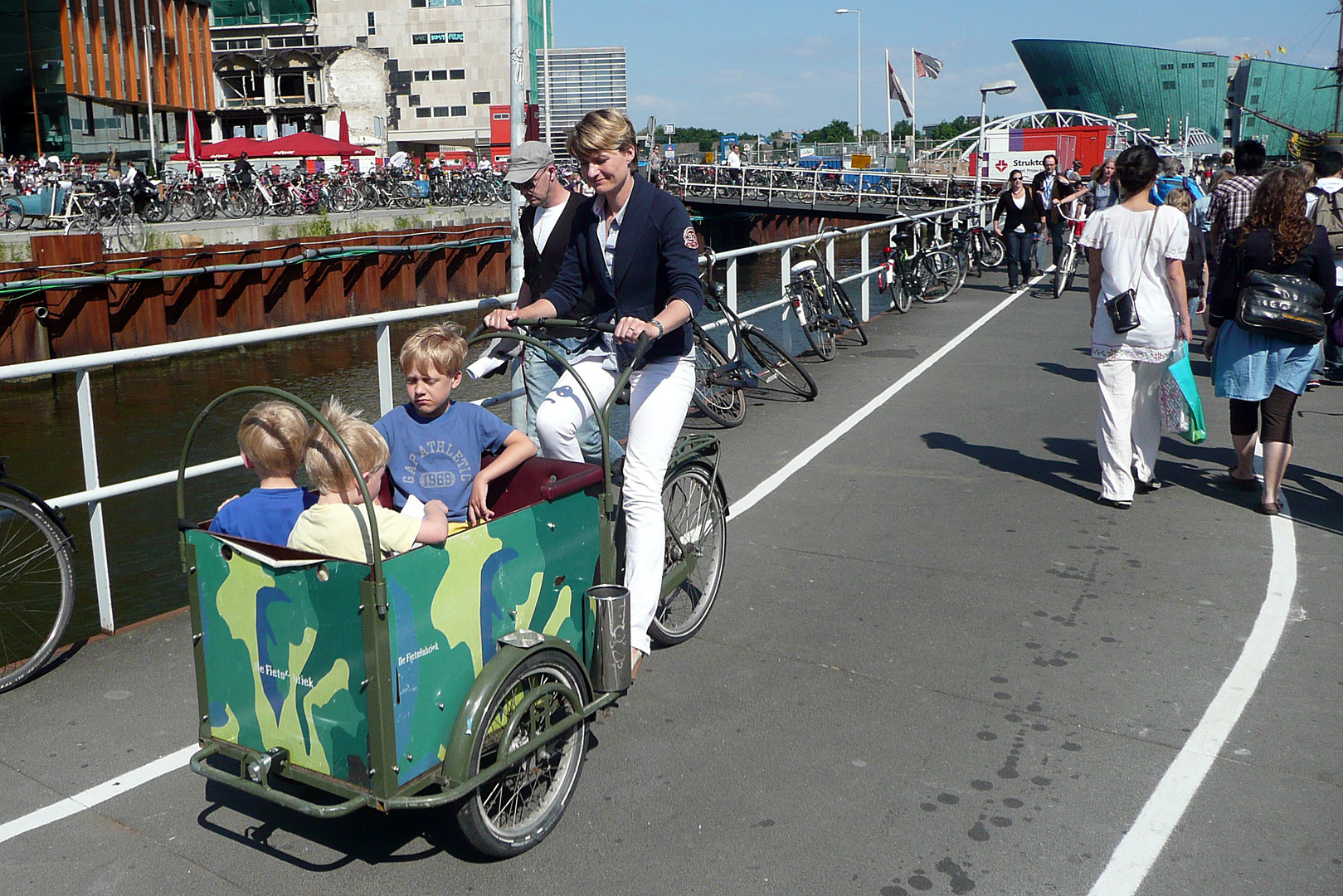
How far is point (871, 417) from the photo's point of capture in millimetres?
9039

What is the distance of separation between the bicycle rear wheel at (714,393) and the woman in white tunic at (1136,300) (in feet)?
9.48

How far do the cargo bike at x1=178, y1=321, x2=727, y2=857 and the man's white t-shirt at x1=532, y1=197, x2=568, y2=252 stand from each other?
2393mm

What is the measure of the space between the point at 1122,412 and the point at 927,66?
3895cm

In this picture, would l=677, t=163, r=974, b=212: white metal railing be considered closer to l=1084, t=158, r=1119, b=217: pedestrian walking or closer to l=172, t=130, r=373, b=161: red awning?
l=172, t=130, r=373, b=161: red awning

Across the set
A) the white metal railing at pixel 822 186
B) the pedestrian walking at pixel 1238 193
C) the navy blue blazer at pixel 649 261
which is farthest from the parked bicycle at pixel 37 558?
the white metal railing at pixel 822 186

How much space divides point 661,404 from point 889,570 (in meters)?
1.88

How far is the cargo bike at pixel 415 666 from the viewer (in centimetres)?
283

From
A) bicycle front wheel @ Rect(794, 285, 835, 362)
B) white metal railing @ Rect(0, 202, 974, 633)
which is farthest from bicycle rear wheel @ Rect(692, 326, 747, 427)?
bicycle front wheel @ Rect(794, 285, 835, 362)

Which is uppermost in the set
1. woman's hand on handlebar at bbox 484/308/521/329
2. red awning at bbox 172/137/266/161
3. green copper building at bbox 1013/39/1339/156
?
green copper building at bbox 1013/39/1339/156

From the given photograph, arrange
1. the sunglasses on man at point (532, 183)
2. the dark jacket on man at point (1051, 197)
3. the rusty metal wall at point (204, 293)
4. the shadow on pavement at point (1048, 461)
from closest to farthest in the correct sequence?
the sunglasses on man at point (532, 183)
the shadow on pavement at point (1048, 461)
the dark jacket on man at point (1051, 197)
the rusty metal wall at point (204, 293)

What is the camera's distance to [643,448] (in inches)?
161

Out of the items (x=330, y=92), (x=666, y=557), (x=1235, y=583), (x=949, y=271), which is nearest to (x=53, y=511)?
(x=666, y=557)

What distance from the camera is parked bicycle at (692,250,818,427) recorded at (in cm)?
877

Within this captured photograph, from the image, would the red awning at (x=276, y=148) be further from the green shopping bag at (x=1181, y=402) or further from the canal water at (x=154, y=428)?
the green shopping bag at (x=1181, y=402)
